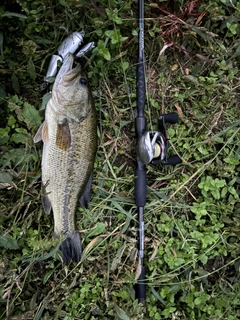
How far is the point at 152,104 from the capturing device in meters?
2.94

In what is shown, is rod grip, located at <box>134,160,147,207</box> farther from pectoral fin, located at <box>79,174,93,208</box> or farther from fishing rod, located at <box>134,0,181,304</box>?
pectoral fin, located at <box>79,174,93,208</box>

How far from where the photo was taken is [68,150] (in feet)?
8.33

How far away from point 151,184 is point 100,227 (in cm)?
50

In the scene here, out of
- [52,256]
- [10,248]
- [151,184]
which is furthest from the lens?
[151,184]

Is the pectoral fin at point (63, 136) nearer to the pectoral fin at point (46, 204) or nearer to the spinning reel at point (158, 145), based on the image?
the pectoral fin at point (46, 204)

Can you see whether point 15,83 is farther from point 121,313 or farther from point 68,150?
point 121,313

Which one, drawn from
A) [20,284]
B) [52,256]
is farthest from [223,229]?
[20,284]

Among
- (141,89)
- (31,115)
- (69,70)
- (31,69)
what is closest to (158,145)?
(141,89)

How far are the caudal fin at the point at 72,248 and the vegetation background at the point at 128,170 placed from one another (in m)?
0.07

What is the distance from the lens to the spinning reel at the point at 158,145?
2.58m

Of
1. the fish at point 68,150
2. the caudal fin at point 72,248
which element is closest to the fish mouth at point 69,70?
the fish at point 68,150

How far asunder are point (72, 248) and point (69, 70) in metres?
1.17

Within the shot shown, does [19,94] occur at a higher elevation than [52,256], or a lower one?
higher

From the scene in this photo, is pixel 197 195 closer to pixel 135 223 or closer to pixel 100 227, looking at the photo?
pixel 135 223
